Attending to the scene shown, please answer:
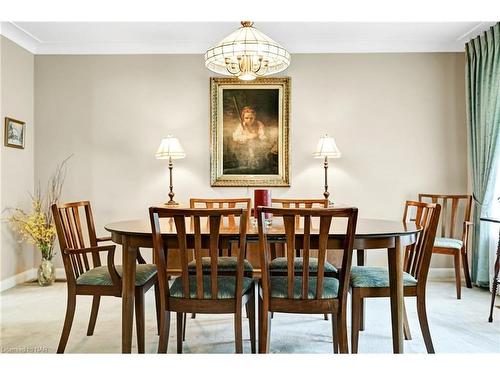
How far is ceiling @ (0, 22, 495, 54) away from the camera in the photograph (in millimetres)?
3760

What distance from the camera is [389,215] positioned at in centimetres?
424

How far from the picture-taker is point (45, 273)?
392 centimetres

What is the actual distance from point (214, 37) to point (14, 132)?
2126mm

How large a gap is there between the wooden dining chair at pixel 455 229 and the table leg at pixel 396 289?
1.67m

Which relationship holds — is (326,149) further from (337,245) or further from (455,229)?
(337,245)

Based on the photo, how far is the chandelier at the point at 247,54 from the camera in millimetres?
2457

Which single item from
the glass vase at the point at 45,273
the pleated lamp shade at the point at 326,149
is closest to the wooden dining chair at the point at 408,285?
the pleated lamp shade at the point at 326,149

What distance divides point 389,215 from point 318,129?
114cm

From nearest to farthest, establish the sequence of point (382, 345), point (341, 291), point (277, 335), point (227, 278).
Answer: point (341, 291), point (227, 278), point (382, 345), point (277, 335)

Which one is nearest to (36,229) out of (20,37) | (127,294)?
(20,37)

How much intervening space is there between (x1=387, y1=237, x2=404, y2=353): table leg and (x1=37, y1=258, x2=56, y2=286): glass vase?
322 centimetres
